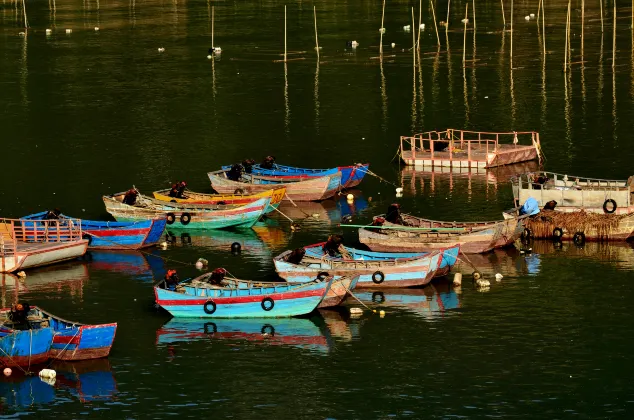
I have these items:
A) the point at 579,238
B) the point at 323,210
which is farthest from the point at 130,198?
the point at 579,238

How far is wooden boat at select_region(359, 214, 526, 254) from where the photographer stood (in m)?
69.8

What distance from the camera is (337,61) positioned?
148 m

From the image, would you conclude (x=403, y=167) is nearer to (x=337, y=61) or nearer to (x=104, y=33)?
(x=337, y=61)

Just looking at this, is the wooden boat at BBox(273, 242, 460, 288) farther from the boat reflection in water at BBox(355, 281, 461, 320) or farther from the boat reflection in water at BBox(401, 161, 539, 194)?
the boat reflection in water at BBox(401, 161, 539, 194)

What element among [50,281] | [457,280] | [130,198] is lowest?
[457,280]

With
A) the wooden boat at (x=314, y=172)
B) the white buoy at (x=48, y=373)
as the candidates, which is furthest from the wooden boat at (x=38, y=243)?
the wooden boat at (x=314, y=172)

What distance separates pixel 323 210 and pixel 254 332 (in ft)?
79.8

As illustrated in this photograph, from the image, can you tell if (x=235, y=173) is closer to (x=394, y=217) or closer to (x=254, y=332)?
(x=394, y=217)

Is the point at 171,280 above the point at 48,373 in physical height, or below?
above

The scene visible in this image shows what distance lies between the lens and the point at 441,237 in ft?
229

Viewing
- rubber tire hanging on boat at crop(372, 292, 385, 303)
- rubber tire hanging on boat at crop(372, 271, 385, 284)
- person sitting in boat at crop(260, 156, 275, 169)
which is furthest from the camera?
person sitting in boat at crop(260, 156, 275, 169)

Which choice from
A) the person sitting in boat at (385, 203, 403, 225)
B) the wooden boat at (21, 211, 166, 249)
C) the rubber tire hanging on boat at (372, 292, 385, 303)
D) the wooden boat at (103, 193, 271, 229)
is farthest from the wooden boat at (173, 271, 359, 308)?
the wooden boat at (103, 193, 271, 229)

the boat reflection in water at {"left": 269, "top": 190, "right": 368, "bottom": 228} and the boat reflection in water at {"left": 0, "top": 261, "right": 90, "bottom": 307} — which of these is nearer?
the boat reflection in water at {"left": 0, "top": 261, "right": 90, "bottom": 307}

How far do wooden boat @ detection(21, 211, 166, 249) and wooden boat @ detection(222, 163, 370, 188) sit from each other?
527 inches
